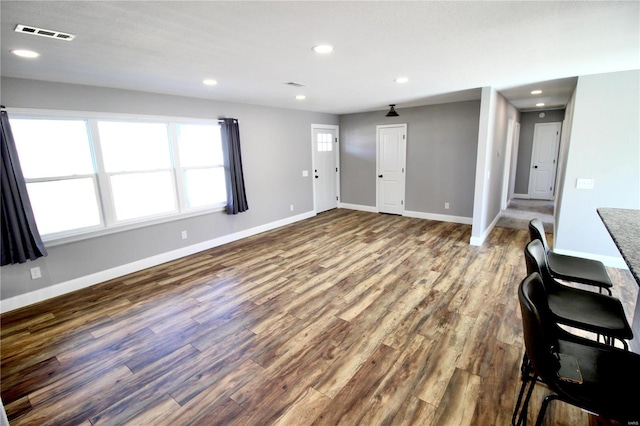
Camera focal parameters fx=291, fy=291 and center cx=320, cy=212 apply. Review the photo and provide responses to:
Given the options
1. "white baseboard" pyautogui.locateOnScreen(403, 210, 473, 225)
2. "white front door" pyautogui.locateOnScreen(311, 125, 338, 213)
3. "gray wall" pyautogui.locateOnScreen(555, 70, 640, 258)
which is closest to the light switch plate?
"gray wall" pyautogui.locateOnScreen(555, 70, 640, 258)

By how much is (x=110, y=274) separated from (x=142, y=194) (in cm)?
117

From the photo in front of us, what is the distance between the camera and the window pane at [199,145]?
459 cm

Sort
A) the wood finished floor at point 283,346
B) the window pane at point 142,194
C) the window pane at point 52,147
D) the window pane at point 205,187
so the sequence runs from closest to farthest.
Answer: the wood finished floor at point 283,346
the window pane at point 52,147
the window pane at point 142,194
the window pane at point 205,187

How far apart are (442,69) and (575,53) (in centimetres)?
115

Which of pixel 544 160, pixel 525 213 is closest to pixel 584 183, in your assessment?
pixel 525 213

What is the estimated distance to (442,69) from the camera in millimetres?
3199

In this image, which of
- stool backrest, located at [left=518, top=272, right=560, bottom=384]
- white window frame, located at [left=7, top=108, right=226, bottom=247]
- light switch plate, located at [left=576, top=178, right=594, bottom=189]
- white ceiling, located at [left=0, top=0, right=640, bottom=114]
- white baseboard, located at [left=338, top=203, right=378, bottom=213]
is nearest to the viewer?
stool backrest, located at [left=518, top=272, right=560, bottom=384]

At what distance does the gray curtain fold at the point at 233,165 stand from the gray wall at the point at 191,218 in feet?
0.72

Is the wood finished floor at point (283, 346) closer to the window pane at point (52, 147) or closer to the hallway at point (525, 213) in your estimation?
the window pane at point (52, 147)

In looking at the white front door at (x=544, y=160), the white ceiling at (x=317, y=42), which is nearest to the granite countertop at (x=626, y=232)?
the white ceiling at (x=317, y=42)

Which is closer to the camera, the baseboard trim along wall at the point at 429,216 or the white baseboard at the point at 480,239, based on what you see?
the white baseboard at the point at 480,239

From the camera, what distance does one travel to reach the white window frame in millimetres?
3377

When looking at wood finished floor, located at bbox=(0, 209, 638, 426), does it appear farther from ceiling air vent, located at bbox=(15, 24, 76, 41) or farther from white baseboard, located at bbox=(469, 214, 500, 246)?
ceiling air vent, located at bbox=(15, 24, 76, 41)

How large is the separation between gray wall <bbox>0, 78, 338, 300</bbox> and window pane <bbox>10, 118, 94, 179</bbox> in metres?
0.22
